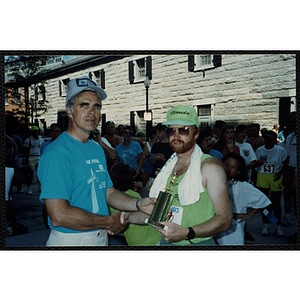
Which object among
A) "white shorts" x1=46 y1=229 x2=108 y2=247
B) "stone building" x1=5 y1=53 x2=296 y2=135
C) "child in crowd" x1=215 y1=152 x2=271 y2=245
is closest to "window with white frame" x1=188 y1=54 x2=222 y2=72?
"stone building" x1=5 y1=53 x2=296 y2=135

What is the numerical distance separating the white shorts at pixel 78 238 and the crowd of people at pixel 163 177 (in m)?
0.01

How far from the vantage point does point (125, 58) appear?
3.61m

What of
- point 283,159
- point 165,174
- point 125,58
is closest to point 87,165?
point 165,174

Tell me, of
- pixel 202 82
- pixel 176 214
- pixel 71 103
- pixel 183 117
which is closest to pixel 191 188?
pixel 176 214

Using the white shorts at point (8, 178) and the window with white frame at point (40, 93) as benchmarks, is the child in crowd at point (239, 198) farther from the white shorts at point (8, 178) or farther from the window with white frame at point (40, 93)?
the white shorts at point (8, 178)

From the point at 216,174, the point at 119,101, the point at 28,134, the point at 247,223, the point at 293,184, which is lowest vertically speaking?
the point at 247,223

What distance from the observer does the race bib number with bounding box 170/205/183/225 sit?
9.32 ft

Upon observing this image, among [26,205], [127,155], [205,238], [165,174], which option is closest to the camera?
[205,238]

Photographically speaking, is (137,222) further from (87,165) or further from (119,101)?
(119,101)

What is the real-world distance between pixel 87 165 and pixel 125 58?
5.48ft

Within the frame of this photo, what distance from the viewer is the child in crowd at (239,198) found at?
11.2 feet

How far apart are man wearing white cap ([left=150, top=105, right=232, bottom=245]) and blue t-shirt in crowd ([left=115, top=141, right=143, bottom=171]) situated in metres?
1.17

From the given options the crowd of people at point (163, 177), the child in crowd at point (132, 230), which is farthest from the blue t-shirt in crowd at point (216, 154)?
the child in crowd at point (132, 230)

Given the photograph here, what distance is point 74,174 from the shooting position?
263cm
